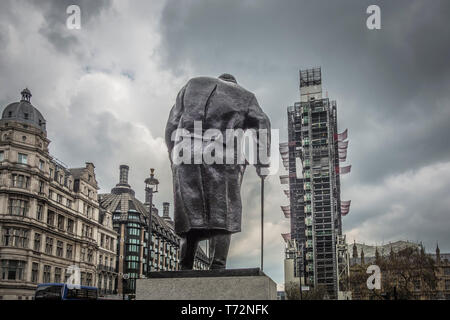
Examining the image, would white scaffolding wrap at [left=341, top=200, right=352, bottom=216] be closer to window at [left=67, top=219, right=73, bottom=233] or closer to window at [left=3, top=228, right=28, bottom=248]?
window at [left=67, top=219, right=73, bottom=233]

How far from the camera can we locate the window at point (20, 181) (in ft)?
163

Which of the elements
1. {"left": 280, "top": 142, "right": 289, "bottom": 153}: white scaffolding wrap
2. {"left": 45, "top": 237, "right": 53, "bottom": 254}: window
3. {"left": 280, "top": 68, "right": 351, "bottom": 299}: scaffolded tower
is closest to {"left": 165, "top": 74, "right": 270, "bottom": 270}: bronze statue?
{"left": 45, "top": 237, "right": 53, "bottom": 254}: window

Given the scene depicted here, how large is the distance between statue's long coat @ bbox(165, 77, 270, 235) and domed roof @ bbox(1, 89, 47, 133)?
51339mm

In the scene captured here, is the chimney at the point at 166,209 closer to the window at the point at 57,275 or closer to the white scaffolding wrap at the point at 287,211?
the white scaffolding wrap at the point at 287,211

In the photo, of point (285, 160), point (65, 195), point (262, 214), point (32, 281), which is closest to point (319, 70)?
point (285, 160)

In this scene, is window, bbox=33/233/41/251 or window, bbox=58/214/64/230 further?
window, bbox=58/214/64/230

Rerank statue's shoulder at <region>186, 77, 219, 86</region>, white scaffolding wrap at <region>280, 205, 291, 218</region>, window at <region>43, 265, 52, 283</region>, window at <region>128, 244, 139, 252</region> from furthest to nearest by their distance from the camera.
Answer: white scaffolding wrap at <region>280, 205, 291, 218</region> < window at <region>128, 244, 139, 252</region> < window at <region>43, 265, 52, 283</region> < statue's shoulder at <region>186, 77, 219, 86</region>

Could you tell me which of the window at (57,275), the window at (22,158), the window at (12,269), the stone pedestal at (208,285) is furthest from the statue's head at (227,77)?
the window at (57,275)

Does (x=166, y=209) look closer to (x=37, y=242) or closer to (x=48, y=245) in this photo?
(x=48, y=245)

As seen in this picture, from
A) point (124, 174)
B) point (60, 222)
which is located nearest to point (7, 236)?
point (60, 222)

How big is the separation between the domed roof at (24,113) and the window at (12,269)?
15.4 metres

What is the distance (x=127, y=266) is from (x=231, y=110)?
76.2m

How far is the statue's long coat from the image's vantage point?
6.52m
